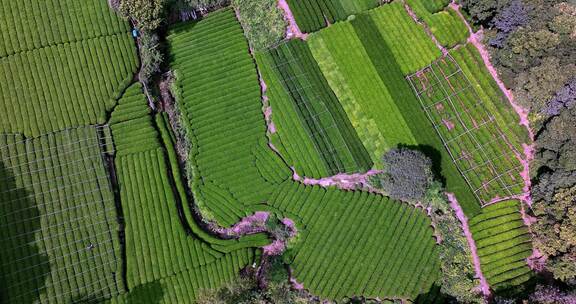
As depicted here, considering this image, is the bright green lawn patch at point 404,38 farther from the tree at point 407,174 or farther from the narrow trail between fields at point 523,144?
the tree at point 407,174

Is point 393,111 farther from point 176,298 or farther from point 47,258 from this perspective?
point 47,258

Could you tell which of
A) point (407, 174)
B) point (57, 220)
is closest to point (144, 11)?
point (57, 220)

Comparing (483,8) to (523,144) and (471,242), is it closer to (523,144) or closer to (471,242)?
(523,144)

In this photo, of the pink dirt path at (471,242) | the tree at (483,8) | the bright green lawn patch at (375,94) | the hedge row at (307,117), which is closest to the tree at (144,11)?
the hedge row at (307,117)

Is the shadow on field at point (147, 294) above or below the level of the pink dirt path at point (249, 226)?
below

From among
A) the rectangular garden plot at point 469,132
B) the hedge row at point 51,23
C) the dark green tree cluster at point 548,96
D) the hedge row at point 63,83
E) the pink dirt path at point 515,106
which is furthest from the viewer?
the hedge row at point 51,23
